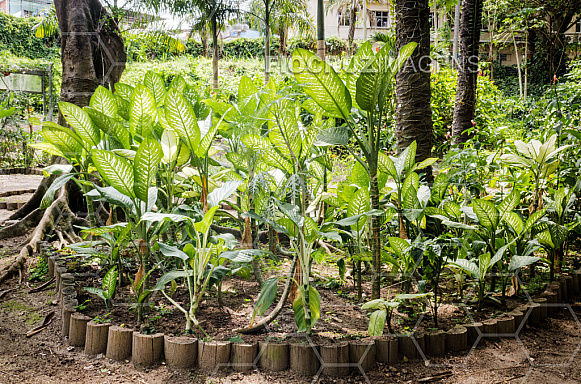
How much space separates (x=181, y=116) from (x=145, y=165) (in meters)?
0.21

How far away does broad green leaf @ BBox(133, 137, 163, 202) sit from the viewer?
1.26m

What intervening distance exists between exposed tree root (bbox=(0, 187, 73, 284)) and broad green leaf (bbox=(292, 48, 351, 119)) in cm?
173

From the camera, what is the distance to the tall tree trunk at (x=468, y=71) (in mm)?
3654

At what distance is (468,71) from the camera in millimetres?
3684

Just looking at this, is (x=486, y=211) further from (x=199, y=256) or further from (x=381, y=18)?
(x=381, y=18)

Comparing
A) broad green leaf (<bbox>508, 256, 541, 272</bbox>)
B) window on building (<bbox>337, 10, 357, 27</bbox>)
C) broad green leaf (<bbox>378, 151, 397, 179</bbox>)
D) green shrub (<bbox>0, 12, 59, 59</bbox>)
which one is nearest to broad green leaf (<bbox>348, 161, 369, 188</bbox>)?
broad green leaf (<bbox>378, 151, 397, 179</bbox>)

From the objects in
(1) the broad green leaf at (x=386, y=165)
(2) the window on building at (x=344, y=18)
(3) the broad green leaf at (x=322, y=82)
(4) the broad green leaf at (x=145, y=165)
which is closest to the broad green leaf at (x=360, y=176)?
(1) the broad green leaf at (x=386, y=165)

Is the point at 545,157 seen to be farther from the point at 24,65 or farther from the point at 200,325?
the point at 24,65

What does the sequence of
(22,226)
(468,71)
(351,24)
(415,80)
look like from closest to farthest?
(415,80) < (22,226) < (468,71) < (351,24)

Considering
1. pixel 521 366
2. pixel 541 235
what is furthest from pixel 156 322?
pixel 541 235

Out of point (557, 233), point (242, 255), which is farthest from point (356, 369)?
point (557, 233)

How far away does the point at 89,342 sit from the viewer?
1352mm

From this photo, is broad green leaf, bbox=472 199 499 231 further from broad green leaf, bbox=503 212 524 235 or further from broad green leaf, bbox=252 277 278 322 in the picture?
broad green leaf, bbox=252 277 278 322

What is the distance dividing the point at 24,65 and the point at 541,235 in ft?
25.0
